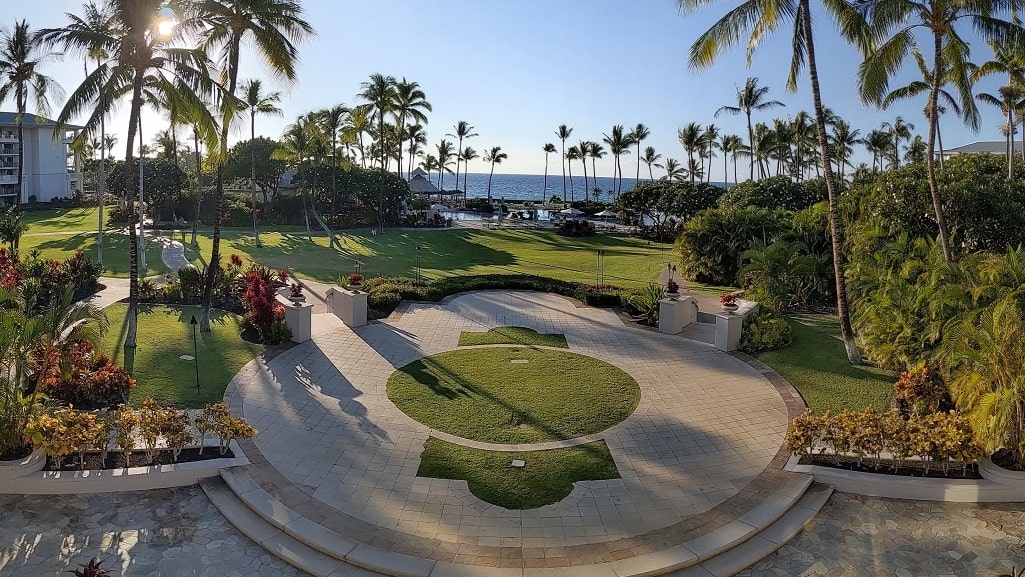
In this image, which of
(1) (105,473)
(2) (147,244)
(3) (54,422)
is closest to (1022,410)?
(1) (105,473)

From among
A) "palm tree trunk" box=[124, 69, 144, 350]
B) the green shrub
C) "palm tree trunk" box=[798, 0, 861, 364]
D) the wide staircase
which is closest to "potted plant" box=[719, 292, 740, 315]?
the green shrub

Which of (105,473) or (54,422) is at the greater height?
(54,422)

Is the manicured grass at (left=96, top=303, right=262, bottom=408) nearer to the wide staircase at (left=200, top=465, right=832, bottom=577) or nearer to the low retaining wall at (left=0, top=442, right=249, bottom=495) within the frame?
the low retaining wall at (left=0, top=442, right=249, bottom=495)

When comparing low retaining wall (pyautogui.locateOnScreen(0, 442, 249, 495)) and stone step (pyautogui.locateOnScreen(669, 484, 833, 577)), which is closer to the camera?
stone step (pyautogui.locateOnScreen(669, 484, 833, 577))

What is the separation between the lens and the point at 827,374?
44.8ft

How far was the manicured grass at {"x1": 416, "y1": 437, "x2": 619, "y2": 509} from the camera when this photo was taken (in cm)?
870

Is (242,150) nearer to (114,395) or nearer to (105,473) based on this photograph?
(114,395)

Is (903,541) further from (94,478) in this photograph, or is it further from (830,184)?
(94,478)

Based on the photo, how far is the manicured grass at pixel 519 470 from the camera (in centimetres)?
870

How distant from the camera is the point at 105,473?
862 cm

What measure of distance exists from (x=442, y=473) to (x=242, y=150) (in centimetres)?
4702

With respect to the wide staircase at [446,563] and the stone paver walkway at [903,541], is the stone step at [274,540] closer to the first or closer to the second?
the wide staircase at [446,563]

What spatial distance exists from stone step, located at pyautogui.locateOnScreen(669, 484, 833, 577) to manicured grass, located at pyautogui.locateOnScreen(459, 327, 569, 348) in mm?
8036

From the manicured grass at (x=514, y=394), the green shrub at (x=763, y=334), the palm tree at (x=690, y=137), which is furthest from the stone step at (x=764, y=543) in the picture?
the palm tree at (x=690, y=137)
